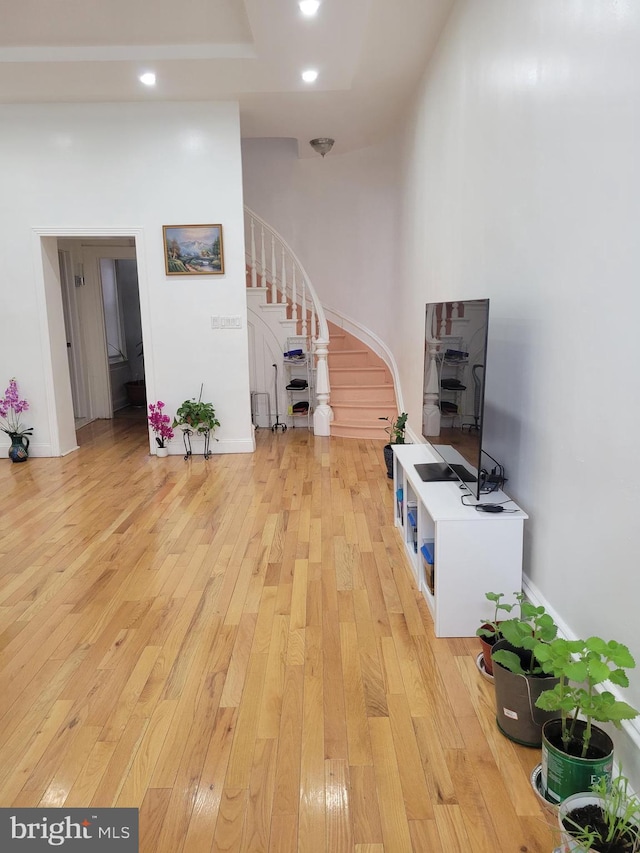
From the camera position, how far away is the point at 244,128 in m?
6.07

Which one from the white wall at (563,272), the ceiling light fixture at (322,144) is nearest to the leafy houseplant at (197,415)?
the white wall at (563,272)

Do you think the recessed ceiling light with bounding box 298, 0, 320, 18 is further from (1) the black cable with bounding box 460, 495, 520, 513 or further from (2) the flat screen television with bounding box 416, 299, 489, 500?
(1) the black cable with bounding box 460, 495, 520, 513

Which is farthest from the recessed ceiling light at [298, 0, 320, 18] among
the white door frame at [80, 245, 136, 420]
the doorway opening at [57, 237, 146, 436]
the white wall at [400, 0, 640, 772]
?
the white door frame at [80, 245, 136, 420]

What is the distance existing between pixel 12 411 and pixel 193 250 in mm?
2375

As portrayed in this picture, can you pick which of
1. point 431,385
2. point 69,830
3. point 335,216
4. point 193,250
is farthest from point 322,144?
point 69,830

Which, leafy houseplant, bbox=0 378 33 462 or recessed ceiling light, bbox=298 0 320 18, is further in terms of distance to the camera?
leafy houseplant, bbox=0 378 33 462

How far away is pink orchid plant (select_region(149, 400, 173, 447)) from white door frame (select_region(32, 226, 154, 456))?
18 cm

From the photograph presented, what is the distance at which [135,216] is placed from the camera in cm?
553

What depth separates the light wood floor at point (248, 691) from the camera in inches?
67.3

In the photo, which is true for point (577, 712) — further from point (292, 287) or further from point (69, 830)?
point (292, 287)

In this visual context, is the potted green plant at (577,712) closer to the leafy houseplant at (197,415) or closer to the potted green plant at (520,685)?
the potted green plant at (520,685)

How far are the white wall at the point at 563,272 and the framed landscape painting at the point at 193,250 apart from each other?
2685 millimetres

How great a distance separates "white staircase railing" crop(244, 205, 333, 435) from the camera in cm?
656

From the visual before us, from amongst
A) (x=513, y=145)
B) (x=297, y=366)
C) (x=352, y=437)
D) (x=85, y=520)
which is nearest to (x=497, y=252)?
(x=513, y=145)
